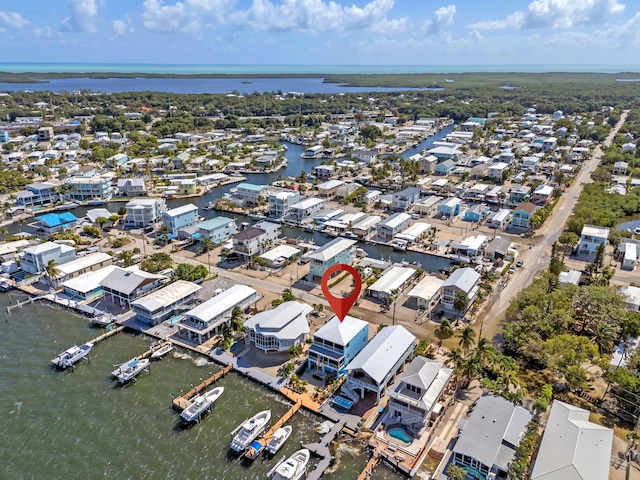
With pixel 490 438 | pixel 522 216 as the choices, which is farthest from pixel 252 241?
pixel 522 216

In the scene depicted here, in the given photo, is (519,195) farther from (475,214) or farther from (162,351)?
(162,351)

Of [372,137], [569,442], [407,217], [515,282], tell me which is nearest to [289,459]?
[569,442]

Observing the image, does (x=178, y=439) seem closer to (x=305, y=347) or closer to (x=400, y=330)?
(x=305, y=347)

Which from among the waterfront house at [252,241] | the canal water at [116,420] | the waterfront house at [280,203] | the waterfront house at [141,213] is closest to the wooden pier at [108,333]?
the canal water at [116,420]

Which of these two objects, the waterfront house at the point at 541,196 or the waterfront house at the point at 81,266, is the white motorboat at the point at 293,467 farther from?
the waterfront house at the point at 541,196

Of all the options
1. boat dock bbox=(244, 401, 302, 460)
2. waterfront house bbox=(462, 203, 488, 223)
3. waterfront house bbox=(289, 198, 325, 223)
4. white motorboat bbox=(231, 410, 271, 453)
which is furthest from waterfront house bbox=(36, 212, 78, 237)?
waterfront house bbox=(462, 203, 488, 223)

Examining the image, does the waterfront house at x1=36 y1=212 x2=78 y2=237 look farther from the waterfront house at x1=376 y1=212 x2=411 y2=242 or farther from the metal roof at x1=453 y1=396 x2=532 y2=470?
the metal roof at x1=453 y1=396 x2=532 y2=470

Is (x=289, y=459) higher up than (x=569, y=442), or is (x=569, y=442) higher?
(x=569, y=442)
